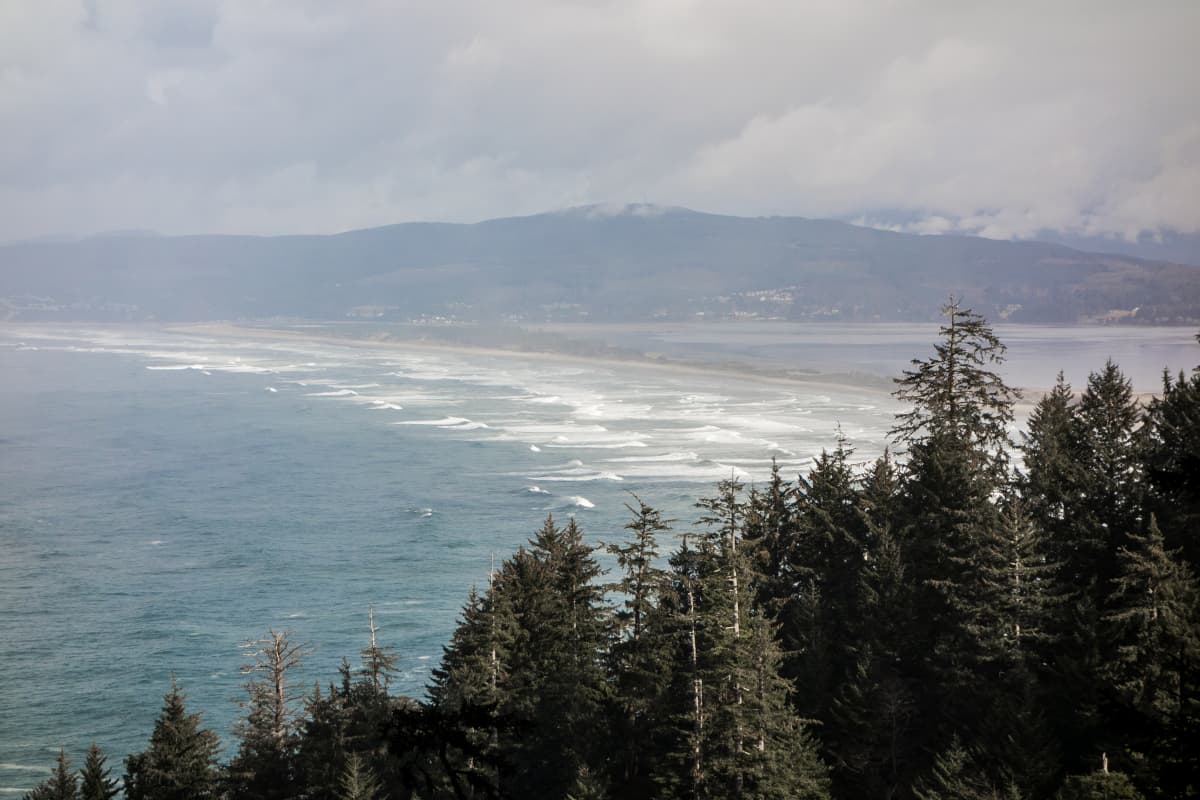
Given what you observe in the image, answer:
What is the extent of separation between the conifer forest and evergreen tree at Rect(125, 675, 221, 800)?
4 cm

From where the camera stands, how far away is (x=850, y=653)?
74.1 ft

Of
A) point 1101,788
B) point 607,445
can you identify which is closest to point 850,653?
point 1101,788

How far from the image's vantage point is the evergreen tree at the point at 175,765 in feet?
70.1

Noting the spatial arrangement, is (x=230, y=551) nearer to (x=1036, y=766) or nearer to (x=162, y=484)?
(x=162, y=484)

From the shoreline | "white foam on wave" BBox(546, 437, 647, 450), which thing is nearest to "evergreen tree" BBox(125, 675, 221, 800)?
"white foam on wave" BBox(546, 437, 647, 450)

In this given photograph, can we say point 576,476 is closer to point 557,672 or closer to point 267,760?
point 557,672

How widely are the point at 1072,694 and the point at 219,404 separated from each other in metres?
96.7

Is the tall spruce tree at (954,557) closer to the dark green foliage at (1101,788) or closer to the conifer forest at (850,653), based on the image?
the conifer forest at (850,653)

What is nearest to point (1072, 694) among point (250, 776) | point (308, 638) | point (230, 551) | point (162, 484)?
point (250, 776)

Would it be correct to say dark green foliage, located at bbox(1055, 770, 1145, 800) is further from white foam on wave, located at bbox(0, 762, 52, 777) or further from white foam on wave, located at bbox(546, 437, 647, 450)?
white foam on wave, located at bbox(546, 437, 647, 450)

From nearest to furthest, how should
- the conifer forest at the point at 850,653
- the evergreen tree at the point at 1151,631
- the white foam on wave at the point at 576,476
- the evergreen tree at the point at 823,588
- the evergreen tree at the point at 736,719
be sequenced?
1. the evergreen tree at the point at 1151,631
2. the evergreen tree at the point at 736,719
3. the conifer forest at the point at 850,653
4. the evergreen tree at the point at 823,588
5. the white foam on wave at the point at 576,476

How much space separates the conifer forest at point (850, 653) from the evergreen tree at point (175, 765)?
1.8 inches

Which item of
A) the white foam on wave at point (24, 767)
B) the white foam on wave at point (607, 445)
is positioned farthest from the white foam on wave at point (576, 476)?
the white foam on wave at point (24, 767)

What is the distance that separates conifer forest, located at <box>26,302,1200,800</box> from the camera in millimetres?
17672
